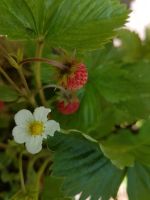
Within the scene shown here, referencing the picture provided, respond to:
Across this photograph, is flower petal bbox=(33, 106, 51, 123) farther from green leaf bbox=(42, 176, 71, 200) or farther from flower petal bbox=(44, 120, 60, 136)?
green leaf bbox=(42, 176, 71, 200)

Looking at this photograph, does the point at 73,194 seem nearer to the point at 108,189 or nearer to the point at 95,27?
the point at 108,189

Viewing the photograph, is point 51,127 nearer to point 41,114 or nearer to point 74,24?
point 41,114

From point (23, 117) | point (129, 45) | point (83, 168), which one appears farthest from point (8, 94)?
point (129, 45)

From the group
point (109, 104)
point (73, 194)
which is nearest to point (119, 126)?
point (109, 104)

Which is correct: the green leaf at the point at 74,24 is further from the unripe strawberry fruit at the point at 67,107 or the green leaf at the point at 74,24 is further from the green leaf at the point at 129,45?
the green leaf at the point at 129,45

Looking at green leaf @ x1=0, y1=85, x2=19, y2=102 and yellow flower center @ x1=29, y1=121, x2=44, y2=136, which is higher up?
green leaf @ x1=0, y1=85, x2=19, y2=102

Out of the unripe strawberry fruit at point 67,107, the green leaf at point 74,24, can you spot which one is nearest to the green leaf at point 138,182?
the unripe strawberry fruit at point 67,107

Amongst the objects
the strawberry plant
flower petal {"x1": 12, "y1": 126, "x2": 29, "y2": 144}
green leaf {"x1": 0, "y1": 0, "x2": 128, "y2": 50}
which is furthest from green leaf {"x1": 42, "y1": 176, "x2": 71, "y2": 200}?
green leaf {"x1": 0, "y1": 0, "x2": 128, "y2": 50}
